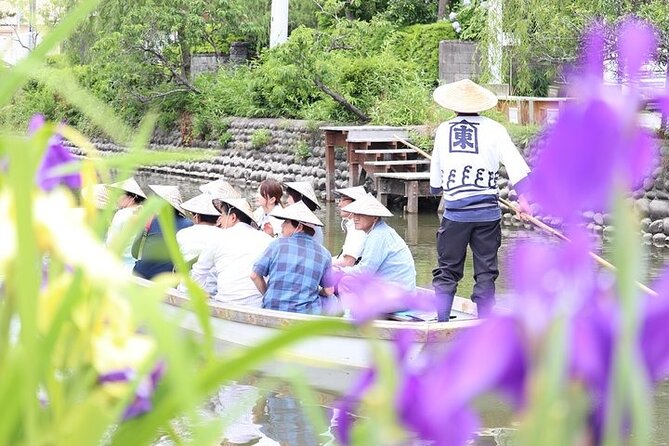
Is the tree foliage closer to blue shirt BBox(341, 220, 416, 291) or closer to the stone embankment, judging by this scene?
the stone embankment

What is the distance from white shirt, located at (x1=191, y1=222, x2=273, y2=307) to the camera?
276 inches

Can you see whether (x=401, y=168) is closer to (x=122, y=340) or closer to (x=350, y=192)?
(x=350, y=192)

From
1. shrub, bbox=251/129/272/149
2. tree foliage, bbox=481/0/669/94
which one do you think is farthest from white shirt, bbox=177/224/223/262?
shrub, bbox=251/129/272/149

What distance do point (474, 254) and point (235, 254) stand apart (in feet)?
4.43

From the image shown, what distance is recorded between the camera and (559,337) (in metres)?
0.55

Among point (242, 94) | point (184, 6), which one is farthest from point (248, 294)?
point (184, 6)

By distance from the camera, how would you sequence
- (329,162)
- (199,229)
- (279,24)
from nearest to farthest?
1. (199,229)
2. (329,162)
3. (279,24)

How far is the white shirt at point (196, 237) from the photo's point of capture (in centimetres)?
717

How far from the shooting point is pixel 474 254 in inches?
274

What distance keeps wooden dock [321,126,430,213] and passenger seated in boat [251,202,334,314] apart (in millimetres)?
9139

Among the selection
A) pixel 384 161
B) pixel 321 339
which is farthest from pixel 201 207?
pixel 384 161

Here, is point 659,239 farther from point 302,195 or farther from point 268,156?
point 268,156

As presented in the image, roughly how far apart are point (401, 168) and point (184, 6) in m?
8.85

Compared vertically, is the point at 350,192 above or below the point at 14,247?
below
